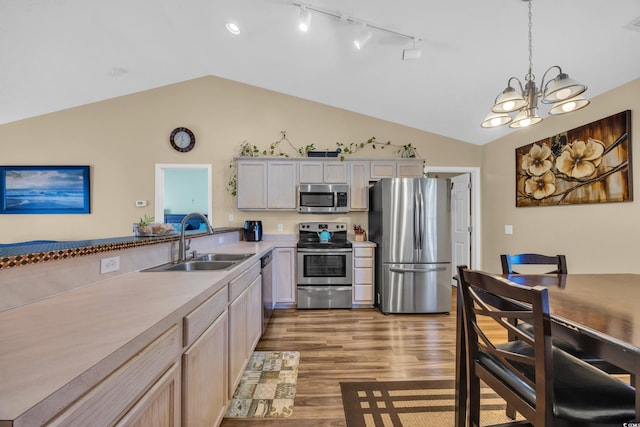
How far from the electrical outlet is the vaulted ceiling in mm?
2495

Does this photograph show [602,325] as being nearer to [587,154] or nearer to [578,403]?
[578,403]

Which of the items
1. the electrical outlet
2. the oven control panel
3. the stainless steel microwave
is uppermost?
the stainless steel microwave

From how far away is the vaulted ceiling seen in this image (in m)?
2.09

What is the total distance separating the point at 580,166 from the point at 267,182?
354 centimetres

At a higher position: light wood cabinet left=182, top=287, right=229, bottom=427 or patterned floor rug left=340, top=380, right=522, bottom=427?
light wood cabinet left=182, top=287, right=229, bottom=427

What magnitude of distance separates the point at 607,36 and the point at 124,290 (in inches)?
139

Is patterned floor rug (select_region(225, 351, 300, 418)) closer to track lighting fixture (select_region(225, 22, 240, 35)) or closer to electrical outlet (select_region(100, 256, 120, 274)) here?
electrical outlet (select_region(100, 256, 120, 274))

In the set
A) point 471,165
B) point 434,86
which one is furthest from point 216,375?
point 471,165

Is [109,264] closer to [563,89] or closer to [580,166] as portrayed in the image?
[563,89]

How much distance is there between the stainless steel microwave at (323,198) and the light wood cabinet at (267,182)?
0.53ft

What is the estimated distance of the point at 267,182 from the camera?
3885mm

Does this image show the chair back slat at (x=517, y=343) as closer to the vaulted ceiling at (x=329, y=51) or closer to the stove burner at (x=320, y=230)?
the vaulted ceiling at (x=329, y=51)

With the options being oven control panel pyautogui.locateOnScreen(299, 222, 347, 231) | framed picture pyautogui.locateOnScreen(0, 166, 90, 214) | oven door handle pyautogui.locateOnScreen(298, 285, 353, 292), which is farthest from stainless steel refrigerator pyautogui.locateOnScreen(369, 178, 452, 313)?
framed picture pyautogui.locateOnScreen(0, 166, 90, 214)

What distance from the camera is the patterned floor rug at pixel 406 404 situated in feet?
5.36
